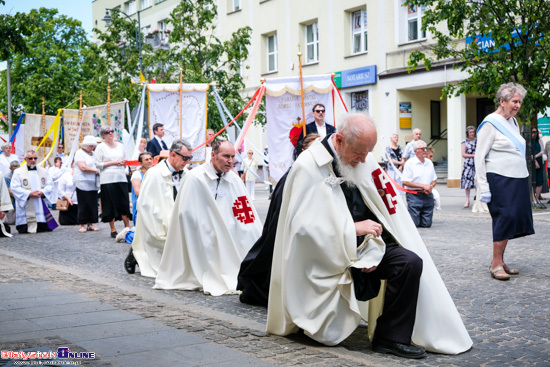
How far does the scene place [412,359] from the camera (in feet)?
16.4

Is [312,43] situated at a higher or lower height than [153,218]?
higher

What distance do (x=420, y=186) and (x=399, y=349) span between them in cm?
896

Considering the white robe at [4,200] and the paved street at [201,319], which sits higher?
the white robe at [4,200]

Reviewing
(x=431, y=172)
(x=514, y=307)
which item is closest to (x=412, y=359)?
(x=514, y=307)

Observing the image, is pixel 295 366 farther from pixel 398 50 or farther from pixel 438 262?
pixel 398 50

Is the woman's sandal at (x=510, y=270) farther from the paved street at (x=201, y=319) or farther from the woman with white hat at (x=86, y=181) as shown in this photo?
the woman with white hat at (x=86, y=181)

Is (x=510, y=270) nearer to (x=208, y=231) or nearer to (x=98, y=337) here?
(x=208, y=231)

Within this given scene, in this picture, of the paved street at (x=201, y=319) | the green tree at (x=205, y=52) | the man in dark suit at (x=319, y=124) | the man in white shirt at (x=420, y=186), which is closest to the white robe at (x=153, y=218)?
the paved street at (x=201, y=319)

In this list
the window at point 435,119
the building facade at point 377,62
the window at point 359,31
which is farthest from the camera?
the window at point 359,31

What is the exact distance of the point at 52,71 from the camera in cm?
4484

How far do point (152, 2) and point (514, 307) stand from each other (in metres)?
41.6

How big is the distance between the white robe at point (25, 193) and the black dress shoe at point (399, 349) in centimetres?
1169

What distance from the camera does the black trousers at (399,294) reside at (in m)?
5.06

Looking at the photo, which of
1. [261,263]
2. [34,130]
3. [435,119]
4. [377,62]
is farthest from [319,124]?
[435,119]
